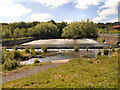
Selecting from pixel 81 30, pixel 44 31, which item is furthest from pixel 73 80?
pixel 44 31

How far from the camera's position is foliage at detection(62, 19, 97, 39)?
234 ft

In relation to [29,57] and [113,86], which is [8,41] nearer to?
[29,57]

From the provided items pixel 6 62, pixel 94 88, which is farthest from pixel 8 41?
pixel 94 88

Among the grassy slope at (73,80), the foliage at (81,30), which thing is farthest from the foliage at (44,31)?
the grassy slope at (73,80)

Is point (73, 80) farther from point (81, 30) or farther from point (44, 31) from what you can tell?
point (44, 31)

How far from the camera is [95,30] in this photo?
71188 millimetres

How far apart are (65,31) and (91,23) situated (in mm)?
19428

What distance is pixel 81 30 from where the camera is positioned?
237 feet

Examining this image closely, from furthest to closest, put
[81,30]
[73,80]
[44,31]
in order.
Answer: [44,31], [81,30], [73,80]

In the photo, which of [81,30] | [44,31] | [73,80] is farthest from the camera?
[44,31]

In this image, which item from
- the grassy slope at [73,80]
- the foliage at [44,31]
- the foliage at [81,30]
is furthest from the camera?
the foliage at [44,31]

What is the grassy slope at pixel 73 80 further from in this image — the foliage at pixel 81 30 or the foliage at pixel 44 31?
the foliage at pixel 44 31

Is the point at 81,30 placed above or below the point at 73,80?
above

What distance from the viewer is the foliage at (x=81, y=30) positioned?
71250 millimetres
